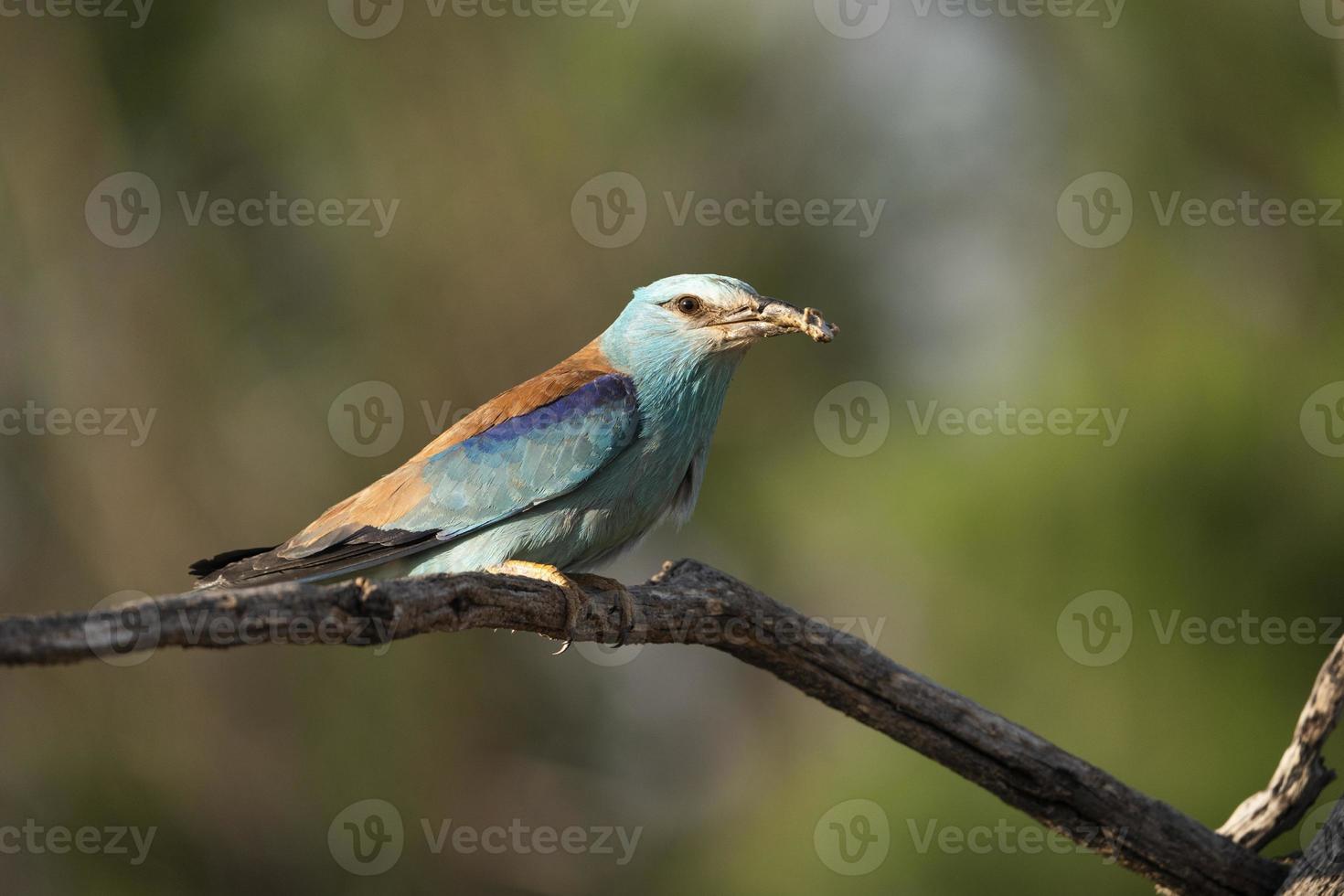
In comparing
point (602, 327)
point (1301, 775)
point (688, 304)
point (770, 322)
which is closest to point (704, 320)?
point (688, 304)

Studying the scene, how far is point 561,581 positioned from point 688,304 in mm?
1179

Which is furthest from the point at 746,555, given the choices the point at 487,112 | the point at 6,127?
the point at 6,127

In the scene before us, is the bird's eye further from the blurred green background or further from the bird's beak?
the blurred green background

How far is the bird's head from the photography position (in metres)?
4.20

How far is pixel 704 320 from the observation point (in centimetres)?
430

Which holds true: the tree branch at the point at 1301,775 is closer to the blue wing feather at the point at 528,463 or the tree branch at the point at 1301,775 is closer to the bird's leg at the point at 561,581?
the bird's leg at the point at 561,581

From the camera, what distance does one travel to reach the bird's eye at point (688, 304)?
432 cm

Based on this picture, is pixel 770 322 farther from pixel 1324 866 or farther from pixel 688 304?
pixel 1324 866

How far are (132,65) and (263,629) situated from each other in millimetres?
6663

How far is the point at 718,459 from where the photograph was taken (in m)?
8.66

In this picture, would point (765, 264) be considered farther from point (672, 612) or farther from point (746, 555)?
point (672, 612)

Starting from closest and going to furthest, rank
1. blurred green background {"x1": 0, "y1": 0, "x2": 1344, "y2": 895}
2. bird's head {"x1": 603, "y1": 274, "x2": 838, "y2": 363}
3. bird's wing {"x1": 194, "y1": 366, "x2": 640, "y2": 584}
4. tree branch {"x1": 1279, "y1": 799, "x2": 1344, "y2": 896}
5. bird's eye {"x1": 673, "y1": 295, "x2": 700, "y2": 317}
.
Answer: tree branch {"x1": 1279, "y1": 799, "x2": 1344, "y2": 896} < bird's wing {"x1": 194, "y1": 366, "x2": 640, "y2": 584} < bird's head {"x1": 603, "y1": 274, "x2": 838, "y2": 363} < bird's eye {"x1": 673, "y1": 295, "x2": 700, "y2": 317} < blurred green background {"x1": 0, "y1": 0, "x2": 1344, "y2": 895}

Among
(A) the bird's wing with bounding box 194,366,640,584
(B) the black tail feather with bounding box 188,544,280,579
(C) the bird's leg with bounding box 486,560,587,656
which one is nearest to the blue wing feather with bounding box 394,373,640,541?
(A) the bird's wing with bounding box 194,366,640,584

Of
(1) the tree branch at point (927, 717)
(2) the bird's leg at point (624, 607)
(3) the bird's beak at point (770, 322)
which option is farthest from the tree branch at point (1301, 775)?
(2) the bird's leg at point (624, 607)
